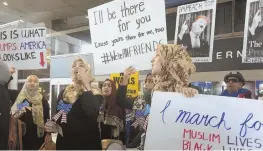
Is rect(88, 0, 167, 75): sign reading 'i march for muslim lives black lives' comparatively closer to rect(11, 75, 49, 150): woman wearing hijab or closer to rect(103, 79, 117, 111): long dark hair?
rect(103, 79, 117, 111): long dark hair

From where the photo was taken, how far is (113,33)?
187cm

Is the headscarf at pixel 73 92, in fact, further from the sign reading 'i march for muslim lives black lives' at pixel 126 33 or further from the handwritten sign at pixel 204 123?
the handwritten sign at pixel 204 123

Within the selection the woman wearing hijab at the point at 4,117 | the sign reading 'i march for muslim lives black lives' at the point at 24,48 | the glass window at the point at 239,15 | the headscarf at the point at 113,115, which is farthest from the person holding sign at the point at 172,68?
the glass window at the point at 239,15

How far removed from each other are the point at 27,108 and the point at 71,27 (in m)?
3.37

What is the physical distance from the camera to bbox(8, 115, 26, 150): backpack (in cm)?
202

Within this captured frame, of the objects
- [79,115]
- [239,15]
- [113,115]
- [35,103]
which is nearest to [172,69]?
[79,115]

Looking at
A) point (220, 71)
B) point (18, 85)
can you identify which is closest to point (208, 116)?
point (18, 85)

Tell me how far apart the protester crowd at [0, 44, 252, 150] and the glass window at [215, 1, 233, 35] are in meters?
1.64

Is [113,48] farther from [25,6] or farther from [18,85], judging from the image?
[25,6]

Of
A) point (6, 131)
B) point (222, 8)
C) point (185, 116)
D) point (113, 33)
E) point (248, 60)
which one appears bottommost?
point (6, 131)

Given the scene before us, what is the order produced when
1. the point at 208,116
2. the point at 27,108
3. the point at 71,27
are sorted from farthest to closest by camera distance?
the point at 71,27, the point at 27,108, the point at 208,116

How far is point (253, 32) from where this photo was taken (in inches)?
61.3

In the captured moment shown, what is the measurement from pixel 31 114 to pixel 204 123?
140 cm

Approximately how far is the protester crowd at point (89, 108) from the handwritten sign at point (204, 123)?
0.23 ft
